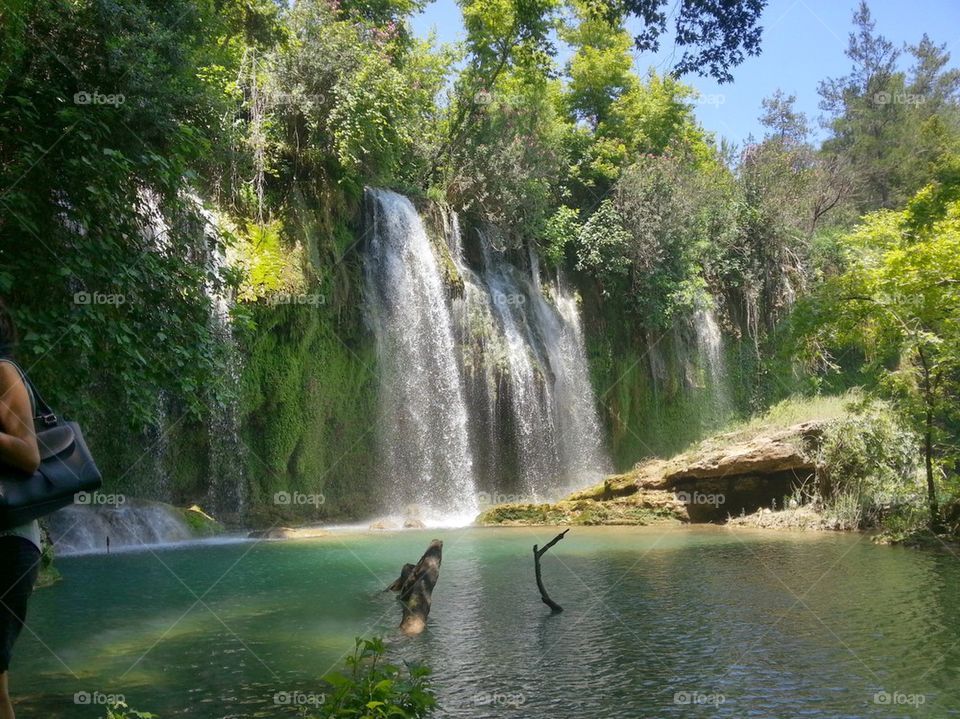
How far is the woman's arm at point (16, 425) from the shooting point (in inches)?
124

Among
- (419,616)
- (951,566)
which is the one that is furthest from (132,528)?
(951,566)

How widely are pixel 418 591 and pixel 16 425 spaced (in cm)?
608

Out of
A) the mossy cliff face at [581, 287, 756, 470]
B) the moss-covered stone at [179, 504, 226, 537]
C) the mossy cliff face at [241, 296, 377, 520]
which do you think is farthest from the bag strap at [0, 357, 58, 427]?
the mossy cliff face at [581, 287, 756, 470]

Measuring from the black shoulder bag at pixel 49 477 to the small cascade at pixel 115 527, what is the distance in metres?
13.0

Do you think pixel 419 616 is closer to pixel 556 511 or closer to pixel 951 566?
pixel 951 566

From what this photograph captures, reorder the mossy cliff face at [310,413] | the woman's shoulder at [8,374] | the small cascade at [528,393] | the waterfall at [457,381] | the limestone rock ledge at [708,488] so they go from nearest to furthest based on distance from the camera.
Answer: the woman's shoulder at [8,374], the limestone rock ledge at [708,488], the mossy cliff face at [310,413], the waterfall at [457,381], the small cascade at [528,393]

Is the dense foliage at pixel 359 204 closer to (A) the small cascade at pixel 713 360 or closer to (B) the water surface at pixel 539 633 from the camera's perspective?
(A) the small cascade at pixel 713 360

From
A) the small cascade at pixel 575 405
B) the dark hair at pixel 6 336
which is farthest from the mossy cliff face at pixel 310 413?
the dark hair at pixel 6 336

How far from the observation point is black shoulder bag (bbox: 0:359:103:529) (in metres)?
3.17

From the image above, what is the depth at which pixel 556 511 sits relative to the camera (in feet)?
64.6

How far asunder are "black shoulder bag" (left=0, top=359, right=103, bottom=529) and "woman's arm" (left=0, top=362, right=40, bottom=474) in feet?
0.15

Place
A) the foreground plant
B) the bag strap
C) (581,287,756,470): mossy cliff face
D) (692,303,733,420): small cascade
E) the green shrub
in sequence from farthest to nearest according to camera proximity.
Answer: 1. (692,303,733,420): small cascade
2. (581,287,756,470): mossy cliff face
3. the green shrub
4. the foreground plant
5. the bag strap

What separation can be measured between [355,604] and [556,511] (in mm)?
10497

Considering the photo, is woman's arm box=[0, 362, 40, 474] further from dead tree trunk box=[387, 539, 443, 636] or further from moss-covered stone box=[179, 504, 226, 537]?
moss-covered stone box=[179, 504, 226, 537]
